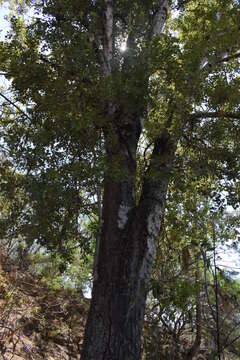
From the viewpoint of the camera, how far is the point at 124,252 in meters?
4.52

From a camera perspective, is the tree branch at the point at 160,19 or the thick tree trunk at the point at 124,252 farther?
the tree branch at the point at 160,19

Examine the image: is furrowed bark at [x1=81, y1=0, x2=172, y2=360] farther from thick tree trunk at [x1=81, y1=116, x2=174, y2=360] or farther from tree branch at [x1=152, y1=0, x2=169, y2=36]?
→ tree branch at [x1=152, y1=0, x2=169, y2=36]

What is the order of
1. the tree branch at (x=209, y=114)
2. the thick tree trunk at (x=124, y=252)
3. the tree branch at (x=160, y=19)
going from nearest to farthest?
the thick tree trunk at (x=124, y=252), the tree branch at (x=209, y=114), the tree branch at (x=160, y=19)

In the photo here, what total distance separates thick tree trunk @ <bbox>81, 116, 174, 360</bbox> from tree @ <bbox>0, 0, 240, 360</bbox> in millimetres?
13

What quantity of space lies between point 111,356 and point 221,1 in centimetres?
650

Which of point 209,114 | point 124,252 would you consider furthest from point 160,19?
point 124,252

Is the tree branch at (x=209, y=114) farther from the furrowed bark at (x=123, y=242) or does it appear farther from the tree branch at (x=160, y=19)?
the tree branch at (x=160, y=19)

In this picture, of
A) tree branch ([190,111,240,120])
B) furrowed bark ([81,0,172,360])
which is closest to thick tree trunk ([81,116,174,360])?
furrowed bark ([81,0,172,360])

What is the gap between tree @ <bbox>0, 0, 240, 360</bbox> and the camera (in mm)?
4266

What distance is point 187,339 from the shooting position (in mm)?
8078

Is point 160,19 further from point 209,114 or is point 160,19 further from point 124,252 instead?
point 124,252

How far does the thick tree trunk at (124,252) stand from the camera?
13.2 ft

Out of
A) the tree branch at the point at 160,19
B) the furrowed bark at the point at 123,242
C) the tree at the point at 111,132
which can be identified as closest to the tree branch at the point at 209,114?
the tree at the point at 111,132

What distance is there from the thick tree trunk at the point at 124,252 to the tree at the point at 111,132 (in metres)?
0.01
